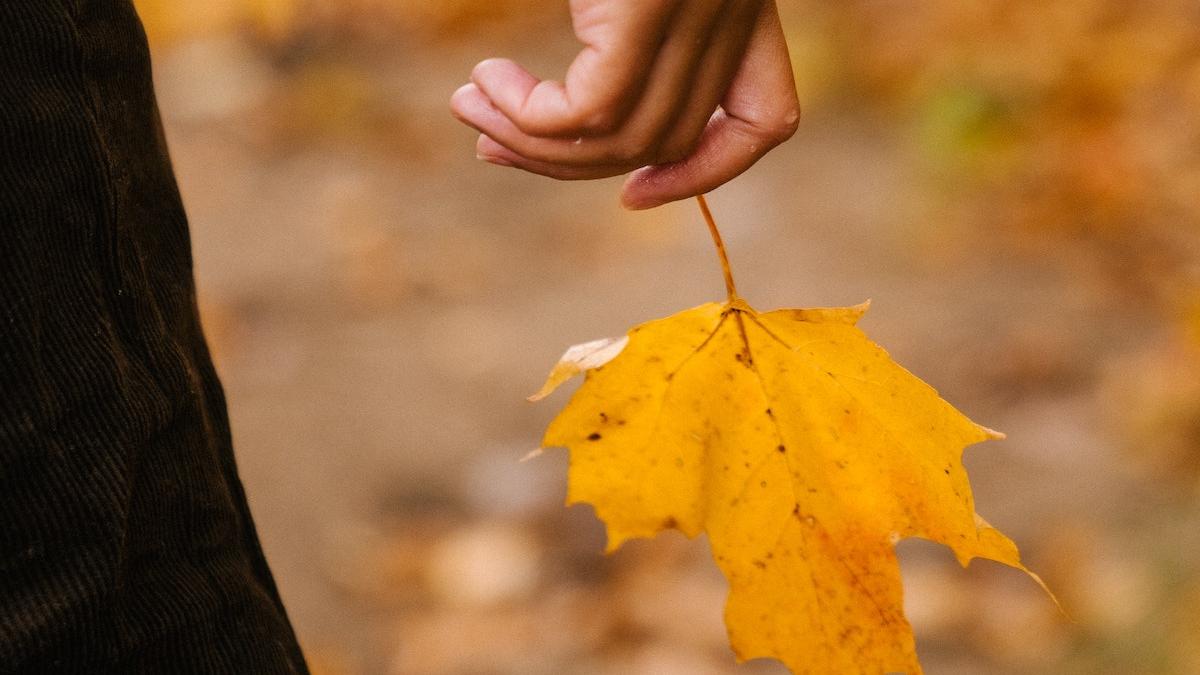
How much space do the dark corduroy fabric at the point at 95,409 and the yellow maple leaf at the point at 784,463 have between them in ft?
0.73

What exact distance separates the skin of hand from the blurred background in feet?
4.40

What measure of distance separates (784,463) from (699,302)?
78.0 inches

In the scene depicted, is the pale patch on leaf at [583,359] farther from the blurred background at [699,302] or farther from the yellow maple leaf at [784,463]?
the blurred background at [699,302]

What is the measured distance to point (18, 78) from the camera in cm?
55

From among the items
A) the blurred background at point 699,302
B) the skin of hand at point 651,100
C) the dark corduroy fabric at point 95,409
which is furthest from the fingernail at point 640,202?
the blurred background at point 699,302

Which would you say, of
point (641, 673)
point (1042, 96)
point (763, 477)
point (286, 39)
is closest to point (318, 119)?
point (286, 39)

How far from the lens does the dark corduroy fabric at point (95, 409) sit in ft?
1.74

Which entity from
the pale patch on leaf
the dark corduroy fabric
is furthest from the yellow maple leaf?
the dark corduroy fabric

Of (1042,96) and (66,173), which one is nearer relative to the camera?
(66,173)

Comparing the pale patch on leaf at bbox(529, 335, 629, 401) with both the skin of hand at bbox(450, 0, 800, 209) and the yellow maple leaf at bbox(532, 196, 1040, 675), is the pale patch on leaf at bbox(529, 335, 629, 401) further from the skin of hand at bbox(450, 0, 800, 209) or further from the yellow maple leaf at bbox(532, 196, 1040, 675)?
the skin of hand at bbox(450, 0, 800, 209)

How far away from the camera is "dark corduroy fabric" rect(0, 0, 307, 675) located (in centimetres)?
53

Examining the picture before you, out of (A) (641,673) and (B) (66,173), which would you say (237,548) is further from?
(A) (641,673)

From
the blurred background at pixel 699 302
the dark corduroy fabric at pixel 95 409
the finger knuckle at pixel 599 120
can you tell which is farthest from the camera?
the blurred background at pixel 699 302

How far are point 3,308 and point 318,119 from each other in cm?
360
